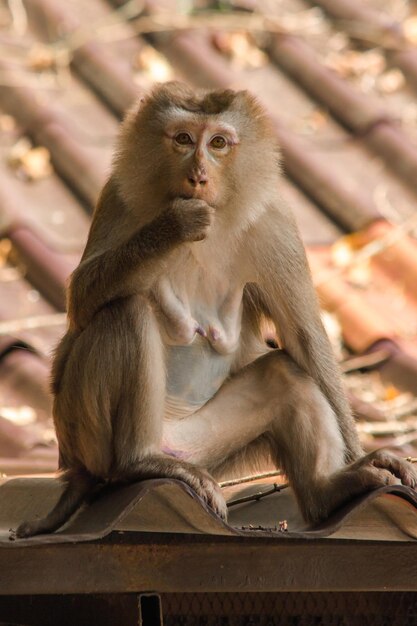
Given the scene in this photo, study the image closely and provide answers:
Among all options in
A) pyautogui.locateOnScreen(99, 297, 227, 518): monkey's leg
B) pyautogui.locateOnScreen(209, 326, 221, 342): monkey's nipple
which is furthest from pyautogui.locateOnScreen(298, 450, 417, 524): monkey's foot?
pyautogui.locateOnScreen(209, 326, 221, 342): monkey's nipple

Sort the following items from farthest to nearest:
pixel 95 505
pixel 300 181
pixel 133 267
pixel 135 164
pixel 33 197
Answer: pixel 300 181
pixel 33 197
pixel 135 164
pixel 133 267
pixel 95 505

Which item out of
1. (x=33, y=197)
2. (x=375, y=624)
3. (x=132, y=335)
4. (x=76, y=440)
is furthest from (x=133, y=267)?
(x=33, y=197)

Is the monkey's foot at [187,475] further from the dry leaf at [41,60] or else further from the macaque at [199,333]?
the dry leaf at [41,60]

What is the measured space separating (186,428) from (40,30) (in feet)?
11.2

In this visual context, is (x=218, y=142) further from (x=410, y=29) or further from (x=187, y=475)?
(x=410, y=29)

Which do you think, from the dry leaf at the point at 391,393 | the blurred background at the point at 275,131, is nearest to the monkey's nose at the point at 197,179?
the blurred background at the point at 275,131

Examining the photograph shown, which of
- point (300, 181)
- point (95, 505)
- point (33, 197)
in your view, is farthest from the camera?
point (300, 181)

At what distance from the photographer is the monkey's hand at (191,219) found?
3.27 metres

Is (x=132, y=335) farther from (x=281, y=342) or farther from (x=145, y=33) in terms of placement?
(x=145, y=33)

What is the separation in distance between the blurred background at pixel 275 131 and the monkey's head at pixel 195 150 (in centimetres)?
109

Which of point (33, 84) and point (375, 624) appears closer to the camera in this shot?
point (375, 624)

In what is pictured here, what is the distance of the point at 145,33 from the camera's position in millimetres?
6848

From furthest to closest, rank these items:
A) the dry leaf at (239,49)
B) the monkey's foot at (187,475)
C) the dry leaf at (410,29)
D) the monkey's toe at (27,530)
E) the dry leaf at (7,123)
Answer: the dry leaf at (410,29) → the dry leaf at (239,49) → the dry leaf at (7,123) → the monkey's foot at (187,475) → the monkey's toe at (27,530)

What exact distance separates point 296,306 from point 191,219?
0.57m
